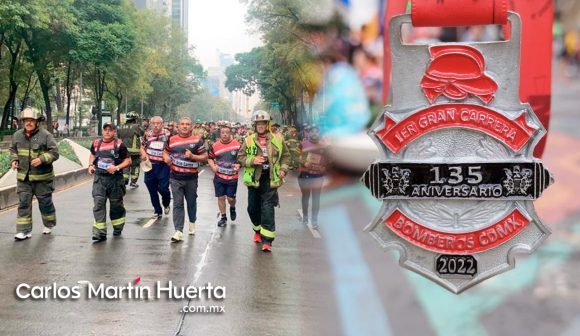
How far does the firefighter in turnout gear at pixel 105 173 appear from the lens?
7.50 metres

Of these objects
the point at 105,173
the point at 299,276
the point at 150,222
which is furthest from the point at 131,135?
the point at 299,276

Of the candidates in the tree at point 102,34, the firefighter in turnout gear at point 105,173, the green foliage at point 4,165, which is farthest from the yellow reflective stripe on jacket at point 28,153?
the tree at point 102,34

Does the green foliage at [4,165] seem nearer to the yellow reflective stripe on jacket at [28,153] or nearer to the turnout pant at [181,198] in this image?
the yellow reflective stripe on jacket at [28,153]

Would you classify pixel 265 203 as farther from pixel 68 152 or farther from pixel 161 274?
pixel 68 152

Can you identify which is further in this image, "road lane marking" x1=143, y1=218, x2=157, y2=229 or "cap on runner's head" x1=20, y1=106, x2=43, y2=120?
"road lane marking" x1=143, y1=218, x2=157, y2=229

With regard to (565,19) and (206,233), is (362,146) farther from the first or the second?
(206,233)

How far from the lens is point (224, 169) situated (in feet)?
30.4

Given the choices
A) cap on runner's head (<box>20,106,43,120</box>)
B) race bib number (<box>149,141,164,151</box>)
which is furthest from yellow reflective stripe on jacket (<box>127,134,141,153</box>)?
cap on runner's head (<box>20,106,43,120</box>)

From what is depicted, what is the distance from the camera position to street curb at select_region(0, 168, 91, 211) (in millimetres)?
10422

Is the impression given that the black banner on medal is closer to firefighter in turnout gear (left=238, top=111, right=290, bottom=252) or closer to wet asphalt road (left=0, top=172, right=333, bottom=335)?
wet asphalt road (left=0, top=172, right=333, bottom=335)

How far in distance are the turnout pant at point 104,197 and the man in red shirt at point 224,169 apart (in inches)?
69.9

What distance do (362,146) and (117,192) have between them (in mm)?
6521

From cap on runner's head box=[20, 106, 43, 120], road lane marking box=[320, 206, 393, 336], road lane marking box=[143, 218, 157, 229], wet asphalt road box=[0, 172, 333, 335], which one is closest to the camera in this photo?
road lane marking box=[320, 206, 393, 336]

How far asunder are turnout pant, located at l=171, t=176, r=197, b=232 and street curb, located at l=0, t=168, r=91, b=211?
13.6 ft
